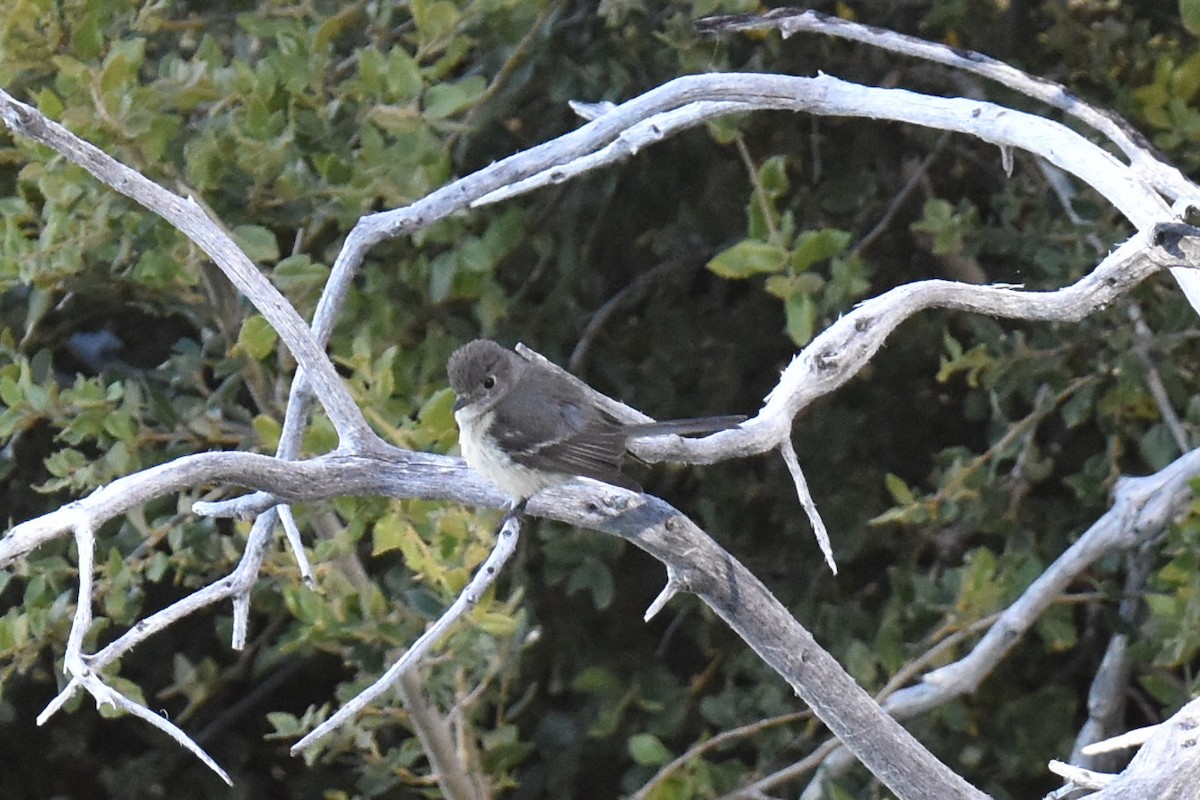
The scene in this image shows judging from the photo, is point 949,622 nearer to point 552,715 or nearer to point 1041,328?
point 1041,328

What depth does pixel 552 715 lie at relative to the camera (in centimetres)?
450

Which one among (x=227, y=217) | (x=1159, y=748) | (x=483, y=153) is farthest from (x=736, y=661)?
(x=1159, y=748)

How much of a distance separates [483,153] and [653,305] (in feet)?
2.10

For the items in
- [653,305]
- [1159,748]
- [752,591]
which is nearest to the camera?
[1159,748]

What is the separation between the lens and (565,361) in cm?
444

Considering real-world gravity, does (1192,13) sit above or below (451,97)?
above

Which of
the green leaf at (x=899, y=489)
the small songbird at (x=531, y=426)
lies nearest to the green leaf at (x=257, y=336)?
the small songbird at (x=531, y=426)

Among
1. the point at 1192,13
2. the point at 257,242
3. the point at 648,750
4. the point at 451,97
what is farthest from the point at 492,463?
the point at 1192,13

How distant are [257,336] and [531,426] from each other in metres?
0.60

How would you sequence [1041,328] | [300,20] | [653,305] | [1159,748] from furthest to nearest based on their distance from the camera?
1. [653,305]
2. [1041,328]
3. [300,20]
4. [1159,748]

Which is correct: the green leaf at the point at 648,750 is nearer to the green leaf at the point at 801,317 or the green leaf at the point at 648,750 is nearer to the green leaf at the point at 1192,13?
the green leaf at the point at 801,317

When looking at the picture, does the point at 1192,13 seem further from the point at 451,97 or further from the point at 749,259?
the point at 451,97

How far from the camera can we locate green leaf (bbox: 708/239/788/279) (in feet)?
11.3

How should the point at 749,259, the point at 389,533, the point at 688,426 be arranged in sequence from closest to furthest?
the point at 688,426 < the point at 389,533 < the point at 749,259
